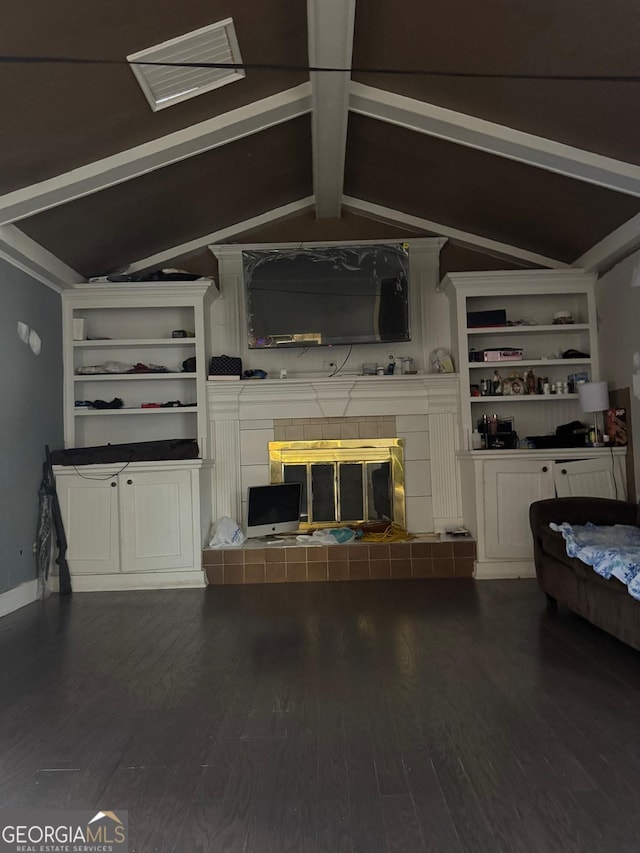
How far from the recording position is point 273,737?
88.1 inches

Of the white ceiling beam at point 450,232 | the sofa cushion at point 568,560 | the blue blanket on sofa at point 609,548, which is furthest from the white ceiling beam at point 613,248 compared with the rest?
the sofa cushion at point 568,560

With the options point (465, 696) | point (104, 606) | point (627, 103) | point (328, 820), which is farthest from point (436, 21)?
point (104, 606)

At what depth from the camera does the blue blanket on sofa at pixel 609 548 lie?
113 inches

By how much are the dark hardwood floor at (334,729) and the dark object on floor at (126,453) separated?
A: 135cm

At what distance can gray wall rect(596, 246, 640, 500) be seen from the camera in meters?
4.64

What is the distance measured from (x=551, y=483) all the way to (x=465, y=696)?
2.71m

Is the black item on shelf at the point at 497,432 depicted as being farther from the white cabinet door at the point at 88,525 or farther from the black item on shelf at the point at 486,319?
the white cabinet door at the point at 88,525

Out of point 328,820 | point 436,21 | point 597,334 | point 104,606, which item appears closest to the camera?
point 328,820

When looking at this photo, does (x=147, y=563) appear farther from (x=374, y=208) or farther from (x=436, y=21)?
(x=436, y=21)

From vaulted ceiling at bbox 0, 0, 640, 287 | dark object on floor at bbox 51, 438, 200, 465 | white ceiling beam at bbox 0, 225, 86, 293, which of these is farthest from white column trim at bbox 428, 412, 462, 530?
white ceiling beam at bbox 0, 225, 86, 293

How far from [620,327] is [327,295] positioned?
228 centimetres

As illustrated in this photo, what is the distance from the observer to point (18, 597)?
14.5 feet

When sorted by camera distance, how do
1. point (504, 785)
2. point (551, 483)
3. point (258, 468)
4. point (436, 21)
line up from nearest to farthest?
point (504, 785) → point (436, 21) → point (551, 483) → point (258, 468)

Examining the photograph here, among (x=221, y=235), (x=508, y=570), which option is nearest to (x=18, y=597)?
(x=221, y=235)
